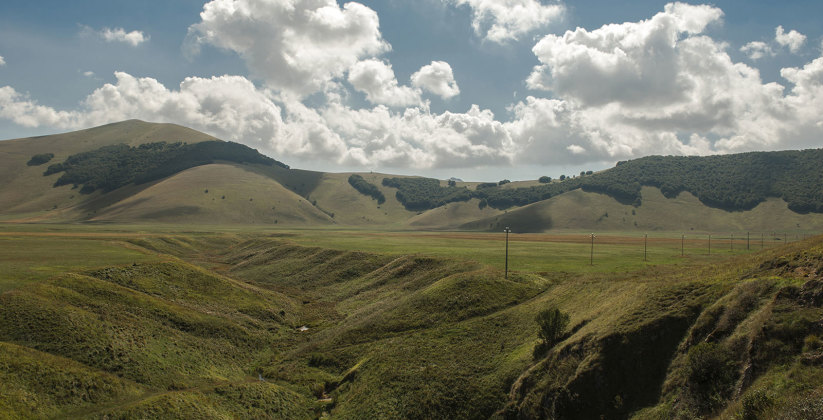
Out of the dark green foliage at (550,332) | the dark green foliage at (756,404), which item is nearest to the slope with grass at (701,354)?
the dark green foliage at (756,404)

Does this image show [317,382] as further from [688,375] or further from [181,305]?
[688,375]

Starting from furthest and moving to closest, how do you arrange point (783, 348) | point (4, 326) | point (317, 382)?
point (317, 382)
point (4, 326)
point (783, 348)

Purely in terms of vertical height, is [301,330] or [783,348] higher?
[783,348]

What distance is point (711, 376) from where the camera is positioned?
880 inches

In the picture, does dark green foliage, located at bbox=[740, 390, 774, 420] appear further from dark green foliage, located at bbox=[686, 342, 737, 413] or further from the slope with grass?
dark green foliage, located at bbox=[686, 342, 737, 413]

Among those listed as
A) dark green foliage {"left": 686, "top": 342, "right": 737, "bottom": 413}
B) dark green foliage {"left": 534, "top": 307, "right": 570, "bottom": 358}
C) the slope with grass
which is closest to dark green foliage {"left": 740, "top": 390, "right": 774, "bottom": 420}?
the slope with grass

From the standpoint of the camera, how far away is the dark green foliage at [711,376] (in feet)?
70.3

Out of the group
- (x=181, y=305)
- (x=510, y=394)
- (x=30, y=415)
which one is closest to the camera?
(x=30, y=415)

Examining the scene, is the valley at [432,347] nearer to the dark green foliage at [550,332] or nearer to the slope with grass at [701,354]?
the slope with grass at [701,354]

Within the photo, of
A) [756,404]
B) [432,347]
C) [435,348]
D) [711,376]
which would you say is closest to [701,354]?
[711,376]

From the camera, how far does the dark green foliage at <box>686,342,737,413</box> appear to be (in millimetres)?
21438

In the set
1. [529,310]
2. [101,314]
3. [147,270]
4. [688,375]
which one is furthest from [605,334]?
[147,270]

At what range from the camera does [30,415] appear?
85.6 feet

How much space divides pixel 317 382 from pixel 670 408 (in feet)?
101
